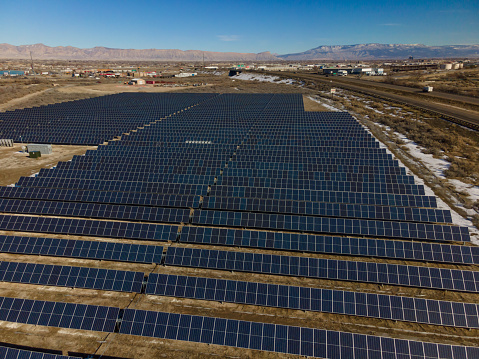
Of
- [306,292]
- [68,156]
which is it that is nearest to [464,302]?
[306,292]

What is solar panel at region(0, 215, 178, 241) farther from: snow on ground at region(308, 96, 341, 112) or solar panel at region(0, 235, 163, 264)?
snow on ground at region(308, 96, 341, 112)

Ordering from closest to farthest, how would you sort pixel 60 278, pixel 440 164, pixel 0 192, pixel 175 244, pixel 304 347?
pixel 304 347, pixel 60 278, pixel 175 244, pixel 0 192, pixel 440 164

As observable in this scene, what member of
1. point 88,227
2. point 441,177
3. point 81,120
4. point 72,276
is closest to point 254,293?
point 72,276

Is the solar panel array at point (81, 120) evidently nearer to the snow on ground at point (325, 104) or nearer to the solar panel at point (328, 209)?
the solar panel at point (328, 209)

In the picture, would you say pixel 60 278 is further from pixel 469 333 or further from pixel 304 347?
pixel 469 333

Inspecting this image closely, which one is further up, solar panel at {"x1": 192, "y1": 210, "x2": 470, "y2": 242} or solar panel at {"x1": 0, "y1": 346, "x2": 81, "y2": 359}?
solar panel at {"x1": 192, "y1": 210, "x2": 470, "y2": 242}

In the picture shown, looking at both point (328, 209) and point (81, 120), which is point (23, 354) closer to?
point (328, 209)

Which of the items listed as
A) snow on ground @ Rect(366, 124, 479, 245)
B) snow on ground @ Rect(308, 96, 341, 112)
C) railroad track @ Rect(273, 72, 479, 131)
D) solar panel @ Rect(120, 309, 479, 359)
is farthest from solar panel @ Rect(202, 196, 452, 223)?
snow on ground @ Rect(308, 96, 341, 112)
